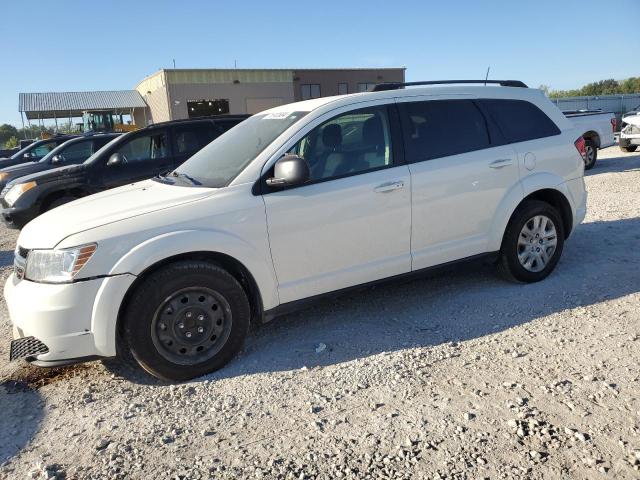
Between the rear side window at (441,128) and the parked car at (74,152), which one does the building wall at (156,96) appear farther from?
the rear side window at (441,128)

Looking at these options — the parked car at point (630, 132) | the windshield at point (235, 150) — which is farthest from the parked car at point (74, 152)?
the parked car at point (630, 132)

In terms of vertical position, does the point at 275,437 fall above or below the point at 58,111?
below

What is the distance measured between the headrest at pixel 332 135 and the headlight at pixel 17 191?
6.64 m

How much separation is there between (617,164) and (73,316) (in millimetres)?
13800

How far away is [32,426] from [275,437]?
1.51 meters

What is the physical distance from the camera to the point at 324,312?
15.3 ft

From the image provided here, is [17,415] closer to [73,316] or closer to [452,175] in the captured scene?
[73,316]

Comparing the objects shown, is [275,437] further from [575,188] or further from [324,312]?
[575,188]

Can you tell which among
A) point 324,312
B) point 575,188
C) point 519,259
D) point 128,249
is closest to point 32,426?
point 128,249

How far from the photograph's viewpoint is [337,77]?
47.6 m

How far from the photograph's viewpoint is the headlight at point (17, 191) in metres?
8.70

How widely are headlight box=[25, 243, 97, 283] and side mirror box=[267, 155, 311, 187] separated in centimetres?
127

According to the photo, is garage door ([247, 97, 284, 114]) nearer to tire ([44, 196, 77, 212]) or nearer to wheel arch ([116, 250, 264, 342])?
tire ([44, 196, 77, 212])

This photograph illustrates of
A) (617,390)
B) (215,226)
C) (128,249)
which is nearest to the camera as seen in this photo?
(617,390)
